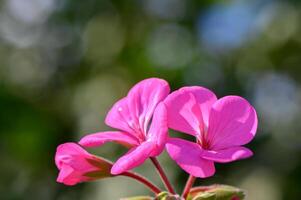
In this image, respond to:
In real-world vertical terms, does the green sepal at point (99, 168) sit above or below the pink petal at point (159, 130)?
below

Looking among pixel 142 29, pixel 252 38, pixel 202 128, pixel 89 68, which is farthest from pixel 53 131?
pixel 202 128

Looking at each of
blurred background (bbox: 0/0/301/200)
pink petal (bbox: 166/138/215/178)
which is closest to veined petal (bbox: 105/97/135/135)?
pink petal (bbox: 166/138/215/178)

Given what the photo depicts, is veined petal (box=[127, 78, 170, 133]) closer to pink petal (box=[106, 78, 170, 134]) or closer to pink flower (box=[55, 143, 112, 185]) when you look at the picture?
pink petal (box=[106, 78, 170, 134])

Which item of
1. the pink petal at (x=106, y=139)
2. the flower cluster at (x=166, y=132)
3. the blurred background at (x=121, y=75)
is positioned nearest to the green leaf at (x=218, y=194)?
the flower cluster at (x=166, y=132)

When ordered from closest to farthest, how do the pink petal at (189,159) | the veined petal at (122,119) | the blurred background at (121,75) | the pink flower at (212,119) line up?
the pink petal at (189,159) < the pink flower at (212,119) < the veined petal at (122,119) < the blurred background at (121,75)

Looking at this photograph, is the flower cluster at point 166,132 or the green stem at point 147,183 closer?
the flower cluster at point 166,132

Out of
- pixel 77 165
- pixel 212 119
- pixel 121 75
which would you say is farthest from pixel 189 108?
pixel 121 75

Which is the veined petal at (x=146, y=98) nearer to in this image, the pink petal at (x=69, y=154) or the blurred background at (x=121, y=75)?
the pink petal at (x=69, y=154)
